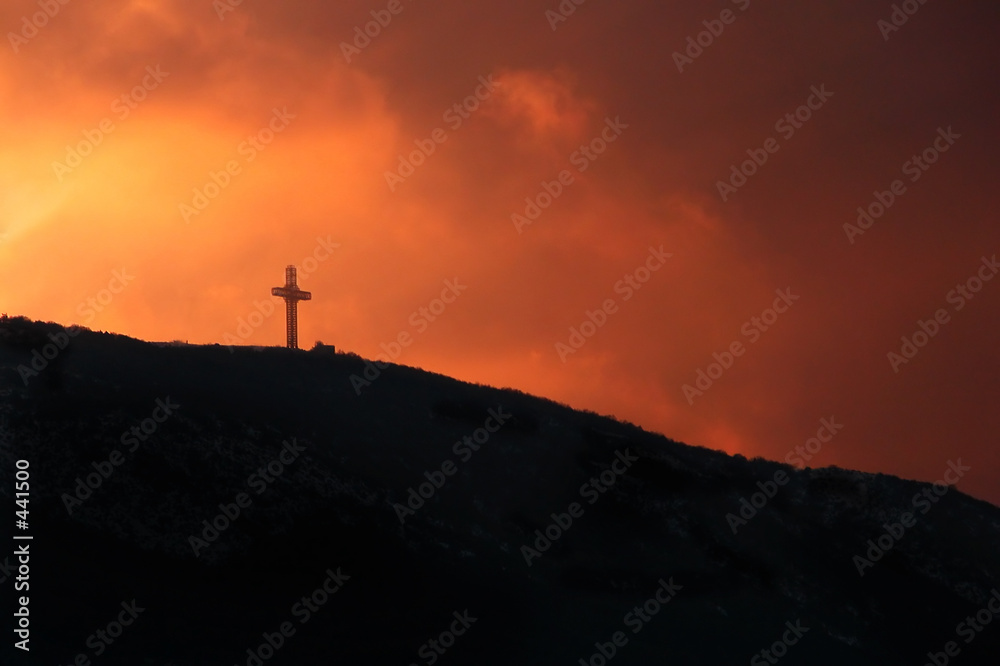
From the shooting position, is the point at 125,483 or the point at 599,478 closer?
the point at 125,483

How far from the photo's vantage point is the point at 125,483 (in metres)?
62.6

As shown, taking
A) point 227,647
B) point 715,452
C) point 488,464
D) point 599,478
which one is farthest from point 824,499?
point 227,647

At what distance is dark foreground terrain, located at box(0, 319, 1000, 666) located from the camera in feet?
185

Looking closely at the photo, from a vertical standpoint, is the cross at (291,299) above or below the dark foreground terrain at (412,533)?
above

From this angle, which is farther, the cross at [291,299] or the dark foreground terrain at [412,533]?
the cross at [291,299]

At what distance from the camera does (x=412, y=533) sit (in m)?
68.6

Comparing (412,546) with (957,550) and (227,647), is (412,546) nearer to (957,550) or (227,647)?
(227,647)

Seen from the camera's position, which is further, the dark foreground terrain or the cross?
the cross

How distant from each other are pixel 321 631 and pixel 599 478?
1187 inches

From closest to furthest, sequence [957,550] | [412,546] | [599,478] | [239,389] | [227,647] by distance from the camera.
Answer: [227,647]
[412,546]
[239,389]
[599,478]
[957,550]

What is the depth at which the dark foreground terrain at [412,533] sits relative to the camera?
185ft

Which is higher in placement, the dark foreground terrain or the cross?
the cross

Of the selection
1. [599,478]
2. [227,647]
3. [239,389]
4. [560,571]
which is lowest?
[227,647]

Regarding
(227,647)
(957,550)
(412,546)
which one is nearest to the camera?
(227,647)
